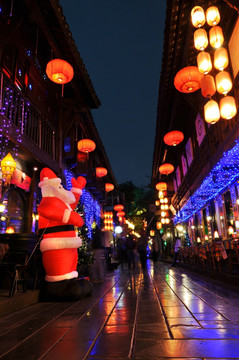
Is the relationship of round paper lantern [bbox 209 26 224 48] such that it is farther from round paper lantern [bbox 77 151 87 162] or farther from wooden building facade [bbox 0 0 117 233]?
round paper lantern [bbox 77 151 87 162]

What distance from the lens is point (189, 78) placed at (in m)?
8.14

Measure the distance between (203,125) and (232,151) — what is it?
468 cm

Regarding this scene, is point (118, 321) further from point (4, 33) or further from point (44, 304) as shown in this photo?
point (4, 33)

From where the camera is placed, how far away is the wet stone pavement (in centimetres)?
248

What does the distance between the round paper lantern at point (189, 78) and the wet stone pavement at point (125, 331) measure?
19.5 ft

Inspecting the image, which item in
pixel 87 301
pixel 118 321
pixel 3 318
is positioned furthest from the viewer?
pixel 87 301

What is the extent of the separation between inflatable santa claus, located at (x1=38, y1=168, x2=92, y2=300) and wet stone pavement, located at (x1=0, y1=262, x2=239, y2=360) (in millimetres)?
439

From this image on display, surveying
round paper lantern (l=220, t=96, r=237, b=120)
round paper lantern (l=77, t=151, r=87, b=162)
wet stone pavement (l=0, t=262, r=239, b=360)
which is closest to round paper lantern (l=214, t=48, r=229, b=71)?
round paper lantern (l=220, t=96, r=237, b=120)

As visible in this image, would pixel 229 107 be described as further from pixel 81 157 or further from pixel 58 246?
Result: pixel 81 157

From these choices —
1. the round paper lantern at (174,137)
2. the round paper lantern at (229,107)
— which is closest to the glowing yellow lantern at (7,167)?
the round paper lantern at (229,107)

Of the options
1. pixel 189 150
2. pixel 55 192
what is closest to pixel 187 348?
pixel 55 192

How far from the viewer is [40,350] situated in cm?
261

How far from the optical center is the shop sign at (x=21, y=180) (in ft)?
27.6

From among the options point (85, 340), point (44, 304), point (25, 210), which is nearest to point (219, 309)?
point (85, 340)
